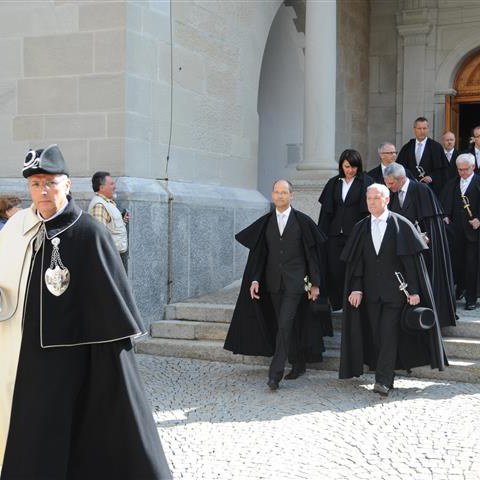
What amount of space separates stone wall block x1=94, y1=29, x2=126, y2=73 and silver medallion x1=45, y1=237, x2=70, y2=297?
4.82 metres

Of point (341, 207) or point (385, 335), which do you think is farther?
point (341, 207)

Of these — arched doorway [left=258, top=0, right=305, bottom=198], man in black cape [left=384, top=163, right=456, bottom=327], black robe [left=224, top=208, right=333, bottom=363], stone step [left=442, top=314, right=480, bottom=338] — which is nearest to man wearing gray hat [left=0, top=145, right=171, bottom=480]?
black robe [left=224, top=208, right=333, bottom=363]

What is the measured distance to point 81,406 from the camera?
3654 mm

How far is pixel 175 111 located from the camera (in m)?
8.98

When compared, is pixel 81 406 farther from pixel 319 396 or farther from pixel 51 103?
pixel 51 103

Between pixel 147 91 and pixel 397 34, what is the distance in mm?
6551

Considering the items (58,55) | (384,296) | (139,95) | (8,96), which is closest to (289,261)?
(384,296)

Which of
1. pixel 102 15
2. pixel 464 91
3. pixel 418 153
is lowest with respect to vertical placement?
pixel 418 153

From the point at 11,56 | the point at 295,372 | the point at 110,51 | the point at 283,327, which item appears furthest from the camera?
the point at 11,56

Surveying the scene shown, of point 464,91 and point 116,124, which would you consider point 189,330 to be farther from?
point 464,91

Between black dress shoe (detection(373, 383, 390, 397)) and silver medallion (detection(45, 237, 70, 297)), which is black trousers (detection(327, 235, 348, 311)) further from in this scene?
silver medallion (detection(45, 237, 70, 297))

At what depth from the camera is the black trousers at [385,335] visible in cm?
651

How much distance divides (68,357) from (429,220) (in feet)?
15.1

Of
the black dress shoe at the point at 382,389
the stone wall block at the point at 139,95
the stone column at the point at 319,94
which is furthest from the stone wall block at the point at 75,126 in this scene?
the black dress shoe at the point at 382,389
